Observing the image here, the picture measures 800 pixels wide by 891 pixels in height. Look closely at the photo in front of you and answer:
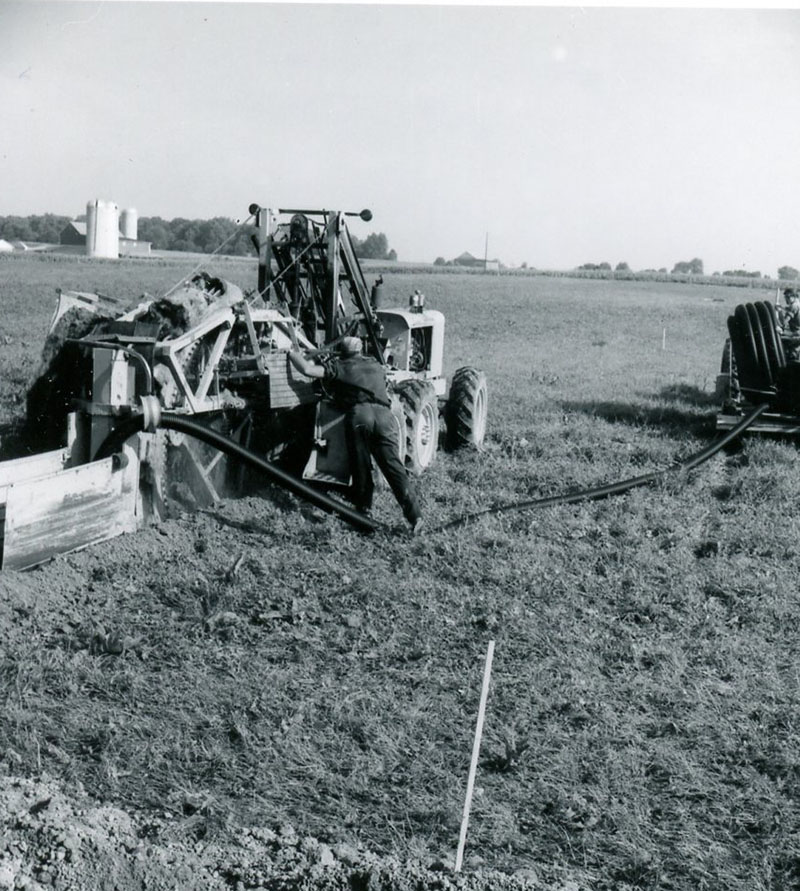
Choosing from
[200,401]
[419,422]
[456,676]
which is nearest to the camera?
[456,676]

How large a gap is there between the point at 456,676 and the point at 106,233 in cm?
6737

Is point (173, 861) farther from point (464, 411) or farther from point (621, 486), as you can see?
point (464, 411)

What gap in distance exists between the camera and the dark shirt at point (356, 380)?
27.4 ft

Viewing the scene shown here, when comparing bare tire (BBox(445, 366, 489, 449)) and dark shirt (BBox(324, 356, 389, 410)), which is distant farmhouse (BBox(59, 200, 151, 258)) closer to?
bare tire (BBox(445, 366, 489, 449))

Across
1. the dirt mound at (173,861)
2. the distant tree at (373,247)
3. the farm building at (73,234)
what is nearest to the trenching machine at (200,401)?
the dirt mound at (173,861)

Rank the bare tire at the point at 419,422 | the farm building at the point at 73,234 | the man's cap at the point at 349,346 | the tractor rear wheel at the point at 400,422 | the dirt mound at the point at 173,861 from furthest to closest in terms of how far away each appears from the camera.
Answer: the farm building at the point at 73,234, the bare tire at the point at 419,422, the tractor rear wheel at the point at 400,422, the man's cap at the point at 349,346, the dirt mound at the point at 173,861

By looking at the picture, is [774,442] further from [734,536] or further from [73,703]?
[73,703]

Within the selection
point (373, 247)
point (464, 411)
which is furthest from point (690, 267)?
point (464, 411)

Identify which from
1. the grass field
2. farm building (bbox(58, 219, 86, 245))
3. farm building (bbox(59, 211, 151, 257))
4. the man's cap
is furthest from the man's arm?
farm building (bbox(58, 219, 86, 245))

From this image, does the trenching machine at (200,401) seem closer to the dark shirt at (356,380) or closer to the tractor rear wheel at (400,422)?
the tractor rear wheel at (400,422)

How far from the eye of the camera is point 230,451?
764 cm

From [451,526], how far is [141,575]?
7.86 feet

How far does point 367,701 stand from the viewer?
5426 mm

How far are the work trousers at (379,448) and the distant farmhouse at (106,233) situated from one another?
60.0 metres
